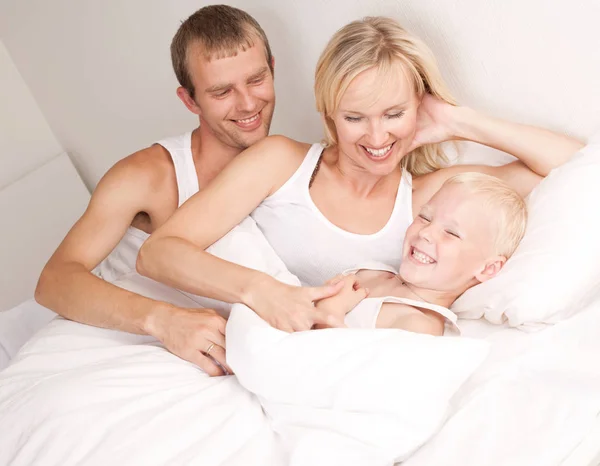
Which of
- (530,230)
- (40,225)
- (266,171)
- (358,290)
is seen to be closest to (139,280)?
(266,171)

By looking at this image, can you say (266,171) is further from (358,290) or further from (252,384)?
(252,384)

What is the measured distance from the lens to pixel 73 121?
10.0 feet

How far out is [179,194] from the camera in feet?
6.81

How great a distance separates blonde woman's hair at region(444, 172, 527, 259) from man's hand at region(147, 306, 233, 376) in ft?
2.04

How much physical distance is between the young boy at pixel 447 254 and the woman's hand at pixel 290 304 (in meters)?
0.04

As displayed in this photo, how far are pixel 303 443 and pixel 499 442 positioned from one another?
0.34m

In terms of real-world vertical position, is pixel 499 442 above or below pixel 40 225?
below

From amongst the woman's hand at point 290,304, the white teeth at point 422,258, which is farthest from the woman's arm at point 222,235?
the white teeth at point 422,258

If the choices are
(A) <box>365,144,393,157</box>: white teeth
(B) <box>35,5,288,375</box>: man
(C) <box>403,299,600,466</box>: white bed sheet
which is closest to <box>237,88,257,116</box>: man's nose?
(B) <box>35,5,288,375</box>: man

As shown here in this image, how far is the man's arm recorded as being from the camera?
1.63 m

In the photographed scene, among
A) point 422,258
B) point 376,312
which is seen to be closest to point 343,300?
point 376,312

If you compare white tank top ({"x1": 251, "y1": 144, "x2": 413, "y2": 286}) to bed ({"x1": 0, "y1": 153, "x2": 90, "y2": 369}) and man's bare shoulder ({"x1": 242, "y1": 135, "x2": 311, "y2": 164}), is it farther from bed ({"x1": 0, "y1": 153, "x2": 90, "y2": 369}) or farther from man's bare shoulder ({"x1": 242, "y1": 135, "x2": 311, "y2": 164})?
bed ({"x1": 0, "y1": 153, "x2": 90, "y2": 369})

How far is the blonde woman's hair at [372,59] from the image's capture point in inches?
68.2

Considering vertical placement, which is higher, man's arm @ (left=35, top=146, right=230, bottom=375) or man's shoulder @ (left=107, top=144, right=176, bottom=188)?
man's shoulder @ (left=107, top=144, right=176, bottom=188)
